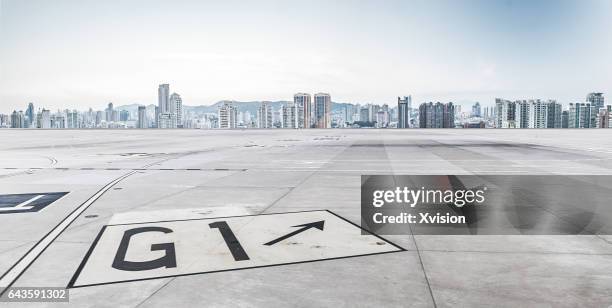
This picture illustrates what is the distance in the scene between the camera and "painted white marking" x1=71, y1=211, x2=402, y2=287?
23.7 feet

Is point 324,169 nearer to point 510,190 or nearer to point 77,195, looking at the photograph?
point 510,190

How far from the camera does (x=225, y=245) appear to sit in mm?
8672

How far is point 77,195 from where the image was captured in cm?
1501

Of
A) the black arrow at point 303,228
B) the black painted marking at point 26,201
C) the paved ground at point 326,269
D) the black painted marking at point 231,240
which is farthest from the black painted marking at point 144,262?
the black painted marking at point 26,201

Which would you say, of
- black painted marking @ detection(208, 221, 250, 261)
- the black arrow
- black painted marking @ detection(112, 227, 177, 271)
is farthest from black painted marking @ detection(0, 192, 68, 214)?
the black arrow

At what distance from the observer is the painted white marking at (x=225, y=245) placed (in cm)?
723

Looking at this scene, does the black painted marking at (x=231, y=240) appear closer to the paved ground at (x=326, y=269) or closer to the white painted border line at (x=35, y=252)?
the paved ground at (x=326, y=269)

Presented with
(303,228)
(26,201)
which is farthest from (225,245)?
(26,201)

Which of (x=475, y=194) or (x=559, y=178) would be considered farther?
(x=559, y=178)

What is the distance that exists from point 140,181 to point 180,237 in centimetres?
1018

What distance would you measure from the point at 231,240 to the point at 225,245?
379 millimetres

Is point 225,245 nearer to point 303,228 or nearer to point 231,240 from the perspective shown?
point 231,240

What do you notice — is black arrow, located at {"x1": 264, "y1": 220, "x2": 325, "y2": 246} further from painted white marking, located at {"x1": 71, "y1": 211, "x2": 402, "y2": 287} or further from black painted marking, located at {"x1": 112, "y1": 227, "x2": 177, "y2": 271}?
black painted marking, located at {"x1": 112, "y1": 227, "x2": 177, "y2": 271}

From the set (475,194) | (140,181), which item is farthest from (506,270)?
(140,181)
